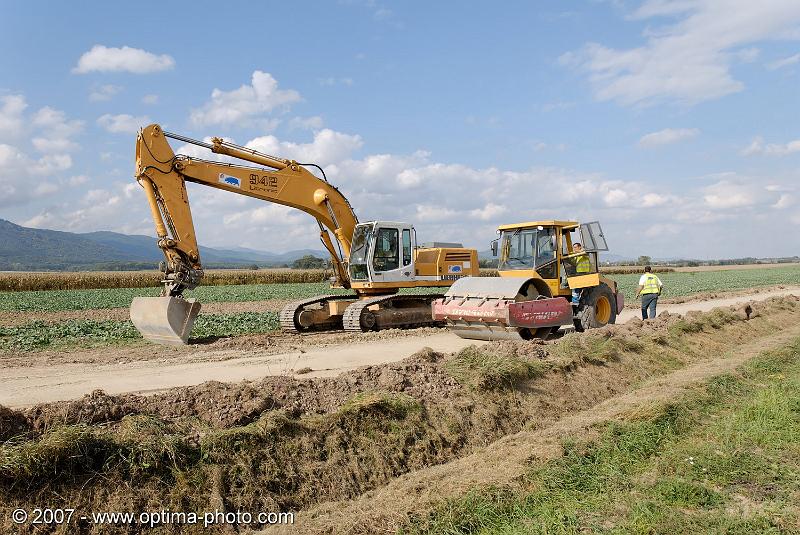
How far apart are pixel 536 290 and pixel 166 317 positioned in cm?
820

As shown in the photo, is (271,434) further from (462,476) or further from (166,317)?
(166,317)

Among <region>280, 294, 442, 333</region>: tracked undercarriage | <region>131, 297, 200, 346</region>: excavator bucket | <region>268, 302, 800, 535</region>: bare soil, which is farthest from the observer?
<region>280, 294, 442, 333</region>: tracked undercarriage

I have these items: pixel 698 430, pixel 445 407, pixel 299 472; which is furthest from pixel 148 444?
pixel 698 430

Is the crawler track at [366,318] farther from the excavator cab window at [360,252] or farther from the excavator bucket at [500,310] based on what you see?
the excavator bucket at [500,310]

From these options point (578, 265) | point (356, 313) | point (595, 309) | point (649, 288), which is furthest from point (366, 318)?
point (649, 288)

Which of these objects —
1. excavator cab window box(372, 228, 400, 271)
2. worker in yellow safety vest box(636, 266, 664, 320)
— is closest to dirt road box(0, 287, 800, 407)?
excavator cab window box(372, 228, 400, 271)

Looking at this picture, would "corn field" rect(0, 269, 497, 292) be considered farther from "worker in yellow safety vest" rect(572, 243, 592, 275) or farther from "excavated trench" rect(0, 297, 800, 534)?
"excavated trench" rect(0, 297, 800, 534)

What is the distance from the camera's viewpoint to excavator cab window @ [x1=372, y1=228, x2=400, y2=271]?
17016mm

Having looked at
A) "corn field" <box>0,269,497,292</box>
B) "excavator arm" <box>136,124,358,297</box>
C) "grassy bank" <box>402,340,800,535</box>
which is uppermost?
"excavator arm" <box>136,124,358,297</box>

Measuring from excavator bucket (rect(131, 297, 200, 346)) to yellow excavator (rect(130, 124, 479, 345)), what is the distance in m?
0.02

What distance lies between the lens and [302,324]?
17.0 m

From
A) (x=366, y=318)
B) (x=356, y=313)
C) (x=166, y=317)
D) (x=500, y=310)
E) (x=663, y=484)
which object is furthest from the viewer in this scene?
(x=366, y=318)

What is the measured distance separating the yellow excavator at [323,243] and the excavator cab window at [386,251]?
27 mm

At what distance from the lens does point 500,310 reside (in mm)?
12977
